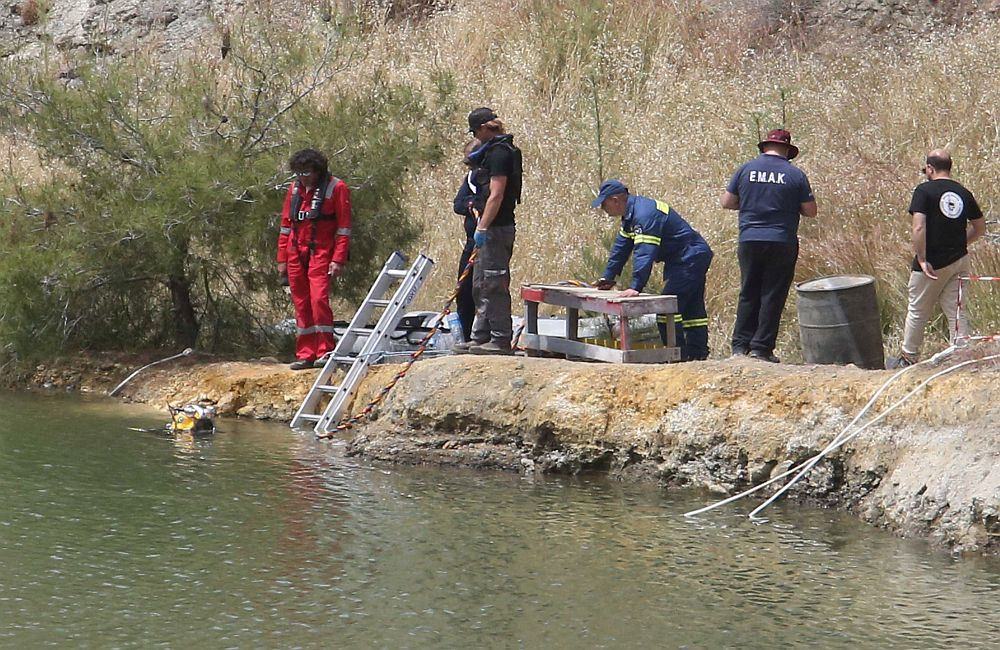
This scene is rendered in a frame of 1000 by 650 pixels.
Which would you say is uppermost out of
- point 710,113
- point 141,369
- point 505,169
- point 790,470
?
point 710,113

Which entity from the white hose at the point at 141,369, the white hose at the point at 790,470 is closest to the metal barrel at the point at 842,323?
the white hose at the point at 790,470

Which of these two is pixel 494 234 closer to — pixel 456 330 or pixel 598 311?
pixel 598 311

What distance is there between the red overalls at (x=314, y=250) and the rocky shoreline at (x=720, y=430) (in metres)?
1.11

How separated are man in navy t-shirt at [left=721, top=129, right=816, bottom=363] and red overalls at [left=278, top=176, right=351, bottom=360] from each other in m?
3.32

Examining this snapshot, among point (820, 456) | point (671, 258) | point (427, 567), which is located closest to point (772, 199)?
point (671, 258)

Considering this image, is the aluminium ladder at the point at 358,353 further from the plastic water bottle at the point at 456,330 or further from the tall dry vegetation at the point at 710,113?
the tall dry vegetation at the point at 710,113

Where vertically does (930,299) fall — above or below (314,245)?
below

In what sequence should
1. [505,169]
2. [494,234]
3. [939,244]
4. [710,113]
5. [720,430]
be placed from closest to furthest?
1. [720,430]
2. [939,244]
3. [505,169]
4. [494,234]
5. [710,113]

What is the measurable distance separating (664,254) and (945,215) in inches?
77.2

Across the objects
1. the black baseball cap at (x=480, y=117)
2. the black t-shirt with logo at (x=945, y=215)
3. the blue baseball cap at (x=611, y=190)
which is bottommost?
the black t-shirt with logo at (x=945, y=215)

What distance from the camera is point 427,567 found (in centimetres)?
749

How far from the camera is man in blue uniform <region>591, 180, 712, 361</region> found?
10.5m

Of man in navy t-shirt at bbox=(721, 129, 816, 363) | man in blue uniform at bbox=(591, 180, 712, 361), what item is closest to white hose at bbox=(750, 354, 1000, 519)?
man in navy t-shirt at bbox=(721, 129, 816, 363)

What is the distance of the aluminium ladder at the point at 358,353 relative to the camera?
1119 cm
